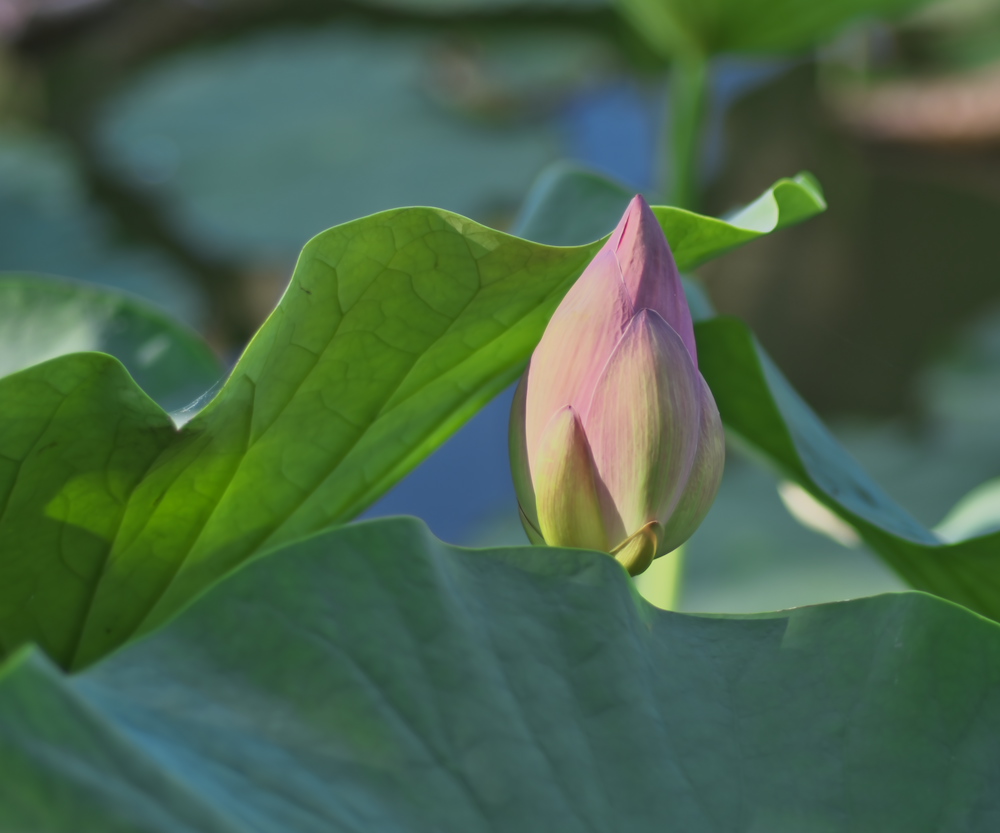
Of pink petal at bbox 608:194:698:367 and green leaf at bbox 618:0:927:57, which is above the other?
green leaf at bbox 618:0:927:57

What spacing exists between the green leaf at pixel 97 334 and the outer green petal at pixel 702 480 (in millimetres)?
291

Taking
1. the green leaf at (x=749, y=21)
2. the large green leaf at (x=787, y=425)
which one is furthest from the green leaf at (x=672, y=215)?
the green leaf at (x=749, y=21)

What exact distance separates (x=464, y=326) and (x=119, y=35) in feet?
9.39

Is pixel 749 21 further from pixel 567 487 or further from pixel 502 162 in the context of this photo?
pixel 502 162

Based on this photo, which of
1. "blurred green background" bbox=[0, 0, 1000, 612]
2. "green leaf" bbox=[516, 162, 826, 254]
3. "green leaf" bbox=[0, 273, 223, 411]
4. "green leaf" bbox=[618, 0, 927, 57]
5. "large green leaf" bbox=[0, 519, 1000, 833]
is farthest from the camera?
"blurred green background" bbox=[0, 0, 1000, 612]

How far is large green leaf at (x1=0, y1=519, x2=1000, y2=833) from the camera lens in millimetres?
287

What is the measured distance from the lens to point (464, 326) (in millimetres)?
390

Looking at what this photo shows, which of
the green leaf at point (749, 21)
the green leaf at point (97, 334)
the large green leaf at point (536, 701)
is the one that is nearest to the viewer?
the large green leaf at point (536, 701)

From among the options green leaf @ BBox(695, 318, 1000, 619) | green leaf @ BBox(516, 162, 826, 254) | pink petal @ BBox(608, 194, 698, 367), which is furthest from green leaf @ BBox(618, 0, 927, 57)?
pink petal @ BBox(608, 194, 698, 367)

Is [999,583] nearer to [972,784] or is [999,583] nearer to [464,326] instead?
[972,784]

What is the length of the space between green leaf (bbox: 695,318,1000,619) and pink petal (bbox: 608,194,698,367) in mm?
150

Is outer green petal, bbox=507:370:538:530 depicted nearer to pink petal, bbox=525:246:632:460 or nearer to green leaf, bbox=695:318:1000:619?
pink petal, bbox=525:246:632:460

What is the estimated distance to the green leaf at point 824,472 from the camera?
445 mm

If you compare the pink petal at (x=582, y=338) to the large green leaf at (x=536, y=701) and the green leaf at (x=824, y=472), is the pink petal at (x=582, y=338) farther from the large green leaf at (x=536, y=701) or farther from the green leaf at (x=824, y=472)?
the green leaf at (x=824, y=472)
